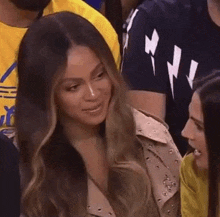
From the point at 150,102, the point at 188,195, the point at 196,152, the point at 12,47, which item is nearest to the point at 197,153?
the point at 196,152

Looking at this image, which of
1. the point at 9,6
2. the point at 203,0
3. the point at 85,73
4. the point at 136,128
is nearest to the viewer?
the point at 85,73

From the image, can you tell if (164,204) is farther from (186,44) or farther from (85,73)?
(186,44)

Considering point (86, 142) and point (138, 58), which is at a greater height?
point (138, 58)

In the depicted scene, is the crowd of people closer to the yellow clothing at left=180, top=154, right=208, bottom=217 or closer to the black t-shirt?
the yellow clothing at left=180, top=154, right=208, bottom=217

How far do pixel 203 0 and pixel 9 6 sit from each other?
0.54 metres

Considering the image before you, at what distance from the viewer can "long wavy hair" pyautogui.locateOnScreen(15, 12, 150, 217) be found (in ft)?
4.89

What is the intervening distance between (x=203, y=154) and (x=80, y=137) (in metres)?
0.32

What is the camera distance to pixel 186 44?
1.80 m

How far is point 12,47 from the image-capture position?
1.89 meters

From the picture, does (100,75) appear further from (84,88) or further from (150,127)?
(150,127)

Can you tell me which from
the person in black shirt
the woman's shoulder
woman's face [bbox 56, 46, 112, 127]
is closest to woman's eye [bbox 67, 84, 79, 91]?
woman's face [bbox 56, 46, 112, 127]

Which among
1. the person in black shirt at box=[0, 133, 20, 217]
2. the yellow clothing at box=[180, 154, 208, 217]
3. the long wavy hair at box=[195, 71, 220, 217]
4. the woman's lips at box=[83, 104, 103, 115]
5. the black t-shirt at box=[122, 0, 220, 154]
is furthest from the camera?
the black t-shirt at box=[122, 0, 220, 154]

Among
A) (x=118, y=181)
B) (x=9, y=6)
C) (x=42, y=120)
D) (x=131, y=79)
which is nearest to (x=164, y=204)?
(x=118, y=181)

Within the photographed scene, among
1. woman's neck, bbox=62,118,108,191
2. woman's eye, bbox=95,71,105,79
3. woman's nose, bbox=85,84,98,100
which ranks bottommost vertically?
woman's neck, bbox=62,118,108,191
